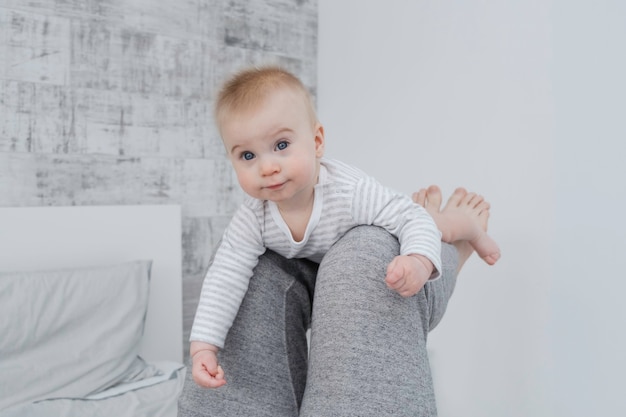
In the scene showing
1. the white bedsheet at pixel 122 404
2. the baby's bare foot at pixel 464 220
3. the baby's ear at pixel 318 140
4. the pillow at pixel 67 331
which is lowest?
the white bedsheet at pixel 122 404

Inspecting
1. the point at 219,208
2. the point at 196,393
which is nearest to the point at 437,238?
the point at 196,393

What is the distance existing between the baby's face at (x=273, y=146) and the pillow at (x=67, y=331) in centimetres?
96

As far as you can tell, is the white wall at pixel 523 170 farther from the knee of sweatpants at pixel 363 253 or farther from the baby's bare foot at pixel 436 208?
the knee of sweatpants at pixel 363 253

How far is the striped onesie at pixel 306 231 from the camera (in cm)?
96

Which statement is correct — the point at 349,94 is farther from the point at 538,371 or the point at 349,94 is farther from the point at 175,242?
the point at 538,371

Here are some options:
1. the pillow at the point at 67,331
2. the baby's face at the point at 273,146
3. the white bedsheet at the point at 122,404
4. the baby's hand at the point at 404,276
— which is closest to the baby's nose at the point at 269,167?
the baby's face at the point at 273,146

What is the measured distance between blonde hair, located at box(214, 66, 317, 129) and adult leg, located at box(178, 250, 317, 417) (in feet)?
0.82

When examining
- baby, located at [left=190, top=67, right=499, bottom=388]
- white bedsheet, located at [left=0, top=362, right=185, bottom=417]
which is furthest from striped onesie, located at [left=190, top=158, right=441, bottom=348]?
white bedsheet, located at [left=0, top=362, right=185, bottom=417]

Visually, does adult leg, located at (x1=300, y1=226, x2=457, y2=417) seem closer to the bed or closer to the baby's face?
the baby's face

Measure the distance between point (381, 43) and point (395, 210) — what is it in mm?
1520

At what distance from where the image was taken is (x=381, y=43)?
2359 millimetres

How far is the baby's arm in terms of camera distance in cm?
90

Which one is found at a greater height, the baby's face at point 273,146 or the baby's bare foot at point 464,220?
the baby's face at point 273,146

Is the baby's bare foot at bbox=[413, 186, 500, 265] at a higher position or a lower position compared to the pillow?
higher
